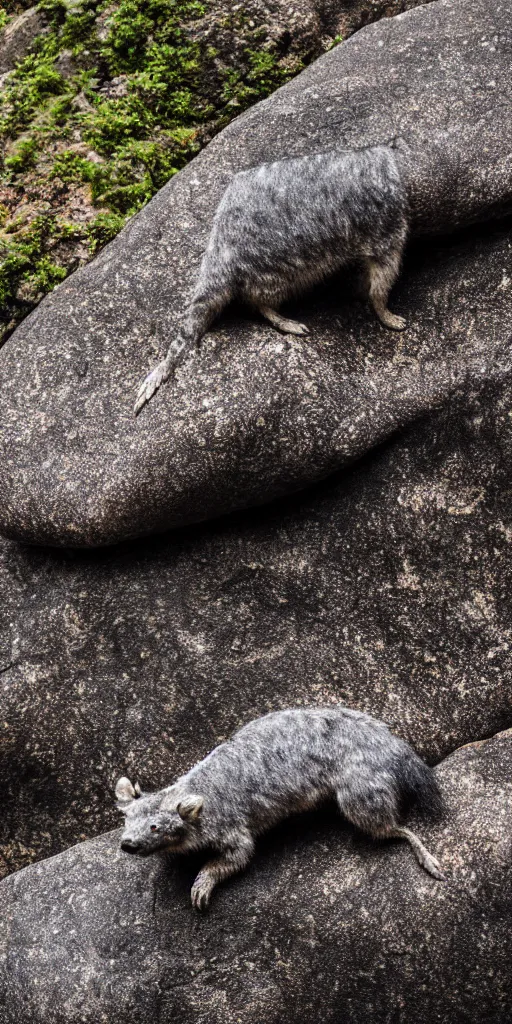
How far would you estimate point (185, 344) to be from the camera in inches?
265

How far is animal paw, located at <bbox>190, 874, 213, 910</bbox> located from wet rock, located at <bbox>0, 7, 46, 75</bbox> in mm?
8022

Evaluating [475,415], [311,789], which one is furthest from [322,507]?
[311,789]

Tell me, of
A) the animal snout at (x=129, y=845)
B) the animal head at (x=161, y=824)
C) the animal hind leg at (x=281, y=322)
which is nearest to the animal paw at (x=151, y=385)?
the animal hind leg at (x=281, y=322)

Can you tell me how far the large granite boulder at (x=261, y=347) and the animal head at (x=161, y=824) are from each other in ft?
6.38

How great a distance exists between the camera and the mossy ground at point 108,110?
8.60 metres

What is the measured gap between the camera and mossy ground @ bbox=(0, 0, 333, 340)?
28.2 feet

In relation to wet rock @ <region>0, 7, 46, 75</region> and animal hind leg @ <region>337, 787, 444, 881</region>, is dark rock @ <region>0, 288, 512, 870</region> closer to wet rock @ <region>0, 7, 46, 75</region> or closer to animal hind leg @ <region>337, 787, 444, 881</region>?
animal hind leg @ <region>337, 787, 444, 881</region>

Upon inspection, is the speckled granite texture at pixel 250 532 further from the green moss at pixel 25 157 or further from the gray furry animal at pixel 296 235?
the green moss at pixel 25 157

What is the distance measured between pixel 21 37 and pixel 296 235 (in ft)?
16.7

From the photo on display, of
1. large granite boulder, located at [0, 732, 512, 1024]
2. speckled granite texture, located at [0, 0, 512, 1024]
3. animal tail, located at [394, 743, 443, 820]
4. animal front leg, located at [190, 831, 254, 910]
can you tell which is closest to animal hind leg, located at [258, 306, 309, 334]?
speckled granite texture, located at [0, 0, 512, 1024]

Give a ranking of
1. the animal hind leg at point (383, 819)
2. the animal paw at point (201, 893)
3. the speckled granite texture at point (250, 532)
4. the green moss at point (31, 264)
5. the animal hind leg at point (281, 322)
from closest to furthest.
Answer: the animal hind leg at point (383, 819)
the animal paw at point (201, 893)
the speckled granite texture at point (250, 532)
the animal hind leg at point (281, 322)
the green moss at point (31, 264)

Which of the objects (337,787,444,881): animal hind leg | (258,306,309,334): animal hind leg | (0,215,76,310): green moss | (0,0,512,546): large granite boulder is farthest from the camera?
(0,215,76,310): green moss

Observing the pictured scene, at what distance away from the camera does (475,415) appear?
6648 mm

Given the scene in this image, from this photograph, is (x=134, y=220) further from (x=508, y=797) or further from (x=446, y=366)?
(x=508, y=797)
